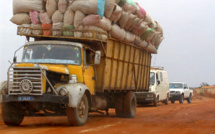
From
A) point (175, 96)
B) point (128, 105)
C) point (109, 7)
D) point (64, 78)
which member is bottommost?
point (128, 105)

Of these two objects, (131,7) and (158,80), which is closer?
(131,7)

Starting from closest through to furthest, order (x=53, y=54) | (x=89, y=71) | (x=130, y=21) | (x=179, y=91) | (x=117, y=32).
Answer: (x=53, y=54), (x=89, y=71), (x=117, y=32), (x=130, y=21), (x=179, y=91)

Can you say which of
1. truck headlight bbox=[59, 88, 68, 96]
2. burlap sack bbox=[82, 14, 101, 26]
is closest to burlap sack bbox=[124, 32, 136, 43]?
burlap sack bbox=[82, 14, 101, 26]

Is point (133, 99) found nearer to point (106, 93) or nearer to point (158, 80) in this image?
point (106, 93)

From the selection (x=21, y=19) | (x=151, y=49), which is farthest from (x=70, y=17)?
(x=151, y=49)

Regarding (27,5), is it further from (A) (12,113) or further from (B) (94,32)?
(A) (12,113)

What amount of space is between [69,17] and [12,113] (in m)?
3.42

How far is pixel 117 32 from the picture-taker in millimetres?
13883

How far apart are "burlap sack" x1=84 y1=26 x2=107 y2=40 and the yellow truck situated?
52 mm

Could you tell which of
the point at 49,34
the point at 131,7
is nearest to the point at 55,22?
the point at 49,34

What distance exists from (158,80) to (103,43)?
13797 mm

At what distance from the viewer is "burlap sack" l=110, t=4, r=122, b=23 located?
1328 centimetres

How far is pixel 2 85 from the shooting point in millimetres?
10812

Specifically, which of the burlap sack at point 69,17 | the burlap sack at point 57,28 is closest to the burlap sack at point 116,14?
the burlap sack at point 69,17
